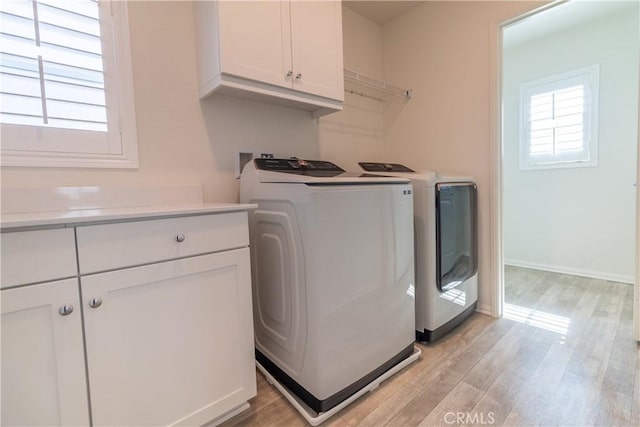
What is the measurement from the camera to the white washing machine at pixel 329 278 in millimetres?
1169

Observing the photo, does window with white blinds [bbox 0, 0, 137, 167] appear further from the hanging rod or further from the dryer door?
the dryer door

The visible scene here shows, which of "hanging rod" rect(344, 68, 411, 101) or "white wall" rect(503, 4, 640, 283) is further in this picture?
"white wall" rect(503, 4, 640, 283)

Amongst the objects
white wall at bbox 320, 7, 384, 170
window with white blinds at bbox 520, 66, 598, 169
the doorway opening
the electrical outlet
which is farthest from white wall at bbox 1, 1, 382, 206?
window with white blinds at bbox 520, 66, 598, 169

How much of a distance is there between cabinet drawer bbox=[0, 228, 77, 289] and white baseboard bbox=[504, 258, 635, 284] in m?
3.84

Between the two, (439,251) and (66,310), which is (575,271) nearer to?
(439,251)

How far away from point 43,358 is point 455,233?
1.94 m

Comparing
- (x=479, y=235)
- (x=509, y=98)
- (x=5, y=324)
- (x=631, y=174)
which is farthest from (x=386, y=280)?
(x=509, y=98)

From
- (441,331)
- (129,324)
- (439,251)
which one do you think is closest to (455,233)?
(439,251)

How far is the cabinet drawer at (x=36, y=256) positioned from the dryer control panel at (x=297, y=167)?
0.87 m

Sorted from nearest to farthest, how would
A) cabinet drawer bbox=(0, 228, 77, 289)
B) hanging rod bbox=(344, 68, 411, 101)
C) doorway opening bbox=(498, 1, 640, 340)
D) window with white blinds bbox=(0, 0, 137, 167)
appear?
1. cabinet drawer bbox=(0, 228, 77, 289)
2. window with white blinds bbox=(0, 0, 137, 167)
3. hanging rod bbox=(344, 68, 411, 101)
4. doorway opening bbox=(498, 1, 640, 340)

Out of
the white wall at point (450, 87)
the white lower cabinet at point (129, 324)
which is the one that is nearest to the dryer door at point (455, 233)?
the white wall at point (450, 87)

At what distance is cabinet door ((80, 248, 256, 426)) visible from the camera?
34.5 inches

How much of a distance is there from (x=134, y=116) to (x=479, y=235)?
2247 millimetres

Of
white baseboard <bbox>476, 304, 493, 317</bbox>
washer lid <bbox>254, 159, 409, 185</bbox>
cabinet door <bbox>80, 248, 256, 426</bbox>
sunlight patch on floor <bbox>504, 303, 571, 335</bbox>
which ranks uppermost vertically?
washer lid <bbox>254, 159, 409, 185</bbox>
